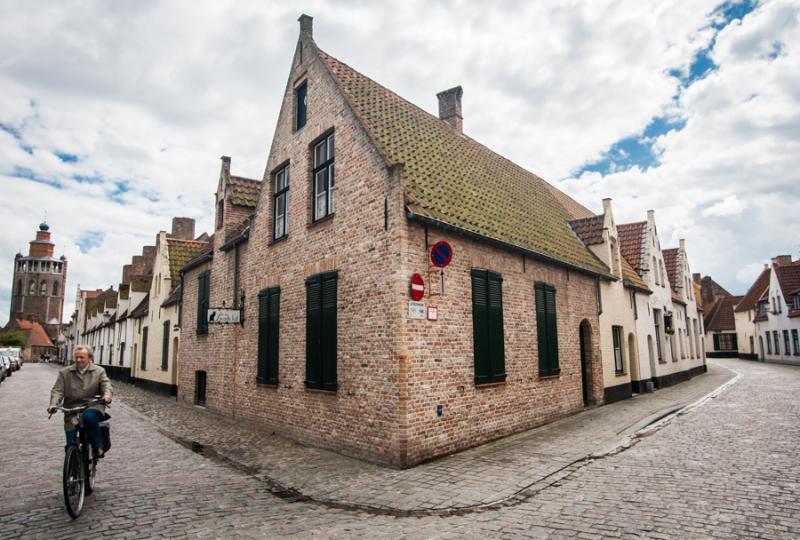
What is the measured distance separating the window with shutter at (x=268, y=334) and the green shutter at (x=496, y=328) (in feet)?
16.5

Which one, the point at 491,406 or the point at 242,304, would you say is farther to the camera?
the point at 242,304

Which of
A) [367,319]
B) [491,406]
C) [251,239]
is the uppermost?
[251,239]

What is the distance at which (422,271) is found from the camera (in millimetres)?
8930

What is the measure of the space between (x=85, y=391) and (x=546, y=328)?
9.89 m

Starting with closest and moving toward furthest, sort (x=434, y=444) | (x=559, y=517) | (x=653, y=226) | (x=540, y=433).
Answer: (x=559, y=517) → (x=434, y=444) → (x=540, y=433) → (x=653, y=226)

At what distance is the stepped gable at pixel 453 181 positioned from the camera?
10008 millimetres

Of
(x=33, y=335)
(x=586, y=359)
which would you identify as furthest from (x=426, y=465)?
(x=33, y=335)

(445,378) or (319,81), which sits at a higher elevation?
(319,81)

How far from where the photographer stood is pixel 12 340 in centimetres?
8431

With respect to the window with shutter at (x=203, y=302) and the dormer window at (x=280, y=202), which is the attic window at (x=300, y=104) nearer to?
the dormer window at (x=280, y=202)

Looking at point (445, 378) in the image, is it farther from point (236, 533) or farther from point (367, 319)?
point (236, 533)

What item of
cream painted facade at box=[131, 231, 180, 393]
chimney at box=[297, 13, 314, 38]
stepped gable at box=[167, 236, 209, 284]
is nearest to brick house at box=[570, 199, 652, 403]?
chimney at box=[297, 13, 314, 38]

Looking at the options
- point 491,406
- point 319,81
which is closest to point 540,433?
point 491,406

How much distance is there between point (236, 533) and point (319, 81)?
9541 mm
